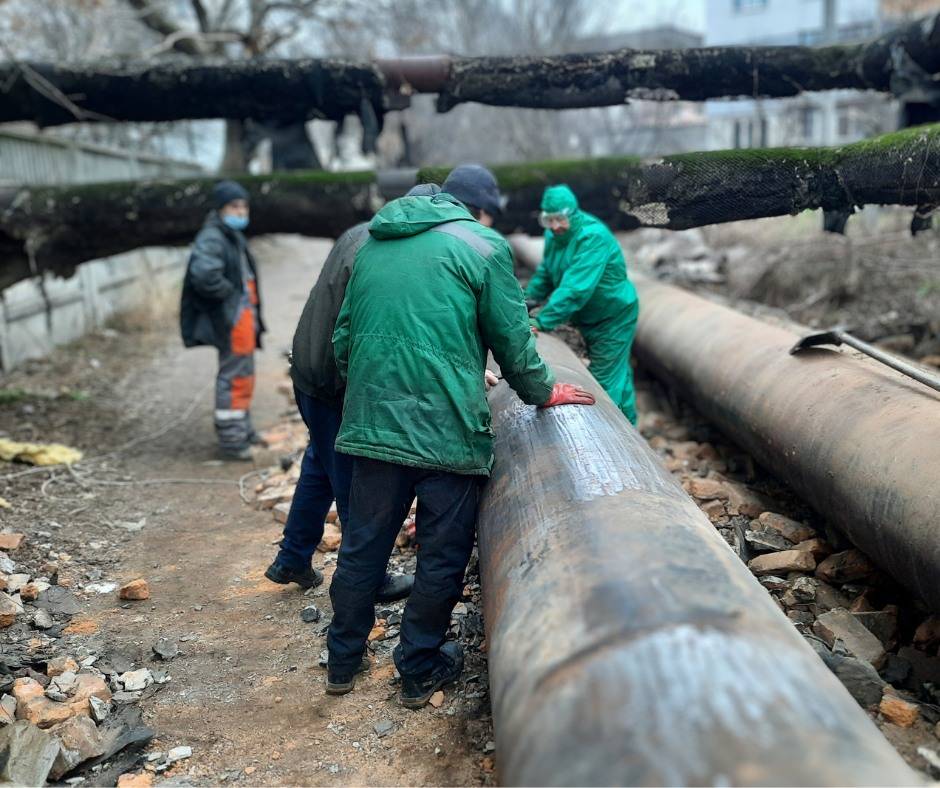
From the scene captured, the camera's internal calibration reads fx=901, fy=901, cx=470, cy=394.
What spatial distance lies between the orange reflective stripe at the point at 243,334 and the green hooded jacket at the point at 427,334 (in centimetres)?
354

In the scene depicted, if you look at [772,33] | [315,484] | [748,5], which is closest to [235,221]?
[315,484]

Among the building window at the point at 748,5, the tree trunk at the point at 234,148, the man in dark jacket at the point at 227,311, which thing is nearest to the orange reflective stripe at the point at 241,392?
the man in dark jacket at the point at 227,311

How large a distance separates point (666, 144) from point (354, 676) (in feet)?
69.9

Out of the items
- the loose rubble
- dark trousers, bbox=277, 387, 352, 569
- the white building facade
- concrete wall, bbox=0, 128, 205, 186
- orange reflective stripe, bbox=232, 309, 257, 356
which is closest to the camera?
the loose rubble

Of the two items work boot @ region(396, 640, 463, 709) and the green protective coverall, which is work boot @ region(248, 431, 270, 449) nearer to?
the green protective coverall

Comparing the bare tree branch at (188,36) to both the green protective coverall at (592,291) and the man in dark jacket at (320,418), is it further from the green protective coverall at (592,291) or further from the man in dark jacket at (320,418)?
the man in dark jacket at (320,418)

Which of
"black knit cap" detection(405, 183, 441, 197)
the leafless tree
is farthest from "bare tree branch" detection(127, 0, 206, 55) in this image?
"black knit cap" detection(405, 183, 441, 197)

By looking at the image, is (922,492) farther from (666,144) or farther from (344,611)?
(666,144)

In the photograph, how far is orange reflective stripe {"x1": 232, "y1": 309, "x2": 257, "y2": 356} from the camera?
646 cm

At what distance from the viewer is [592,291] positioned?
515 cm

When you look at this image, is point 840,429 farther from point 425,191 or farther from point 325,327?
point 325,327

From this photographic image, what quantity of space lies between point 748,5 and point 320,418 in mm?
34868

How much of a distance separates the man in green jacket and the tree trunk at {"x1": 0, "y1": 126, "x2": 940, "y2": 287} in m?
2.03

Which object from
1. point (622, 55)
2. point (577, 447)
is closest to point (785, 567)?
point (577, 447)
